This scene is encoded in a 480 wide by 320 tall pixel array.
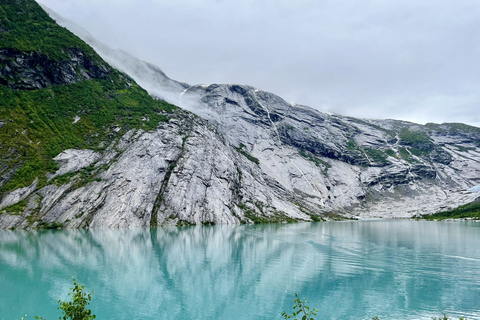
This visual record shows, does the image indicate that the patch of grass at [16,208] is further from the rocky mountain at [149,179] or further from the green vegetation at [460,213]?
the green vegetation at [460,213]

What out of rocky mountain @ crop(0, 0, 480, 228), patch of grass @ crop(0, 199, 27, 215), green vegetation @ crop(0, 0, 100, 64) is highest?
green vegetation @ crop(0, 0, 100, 64)

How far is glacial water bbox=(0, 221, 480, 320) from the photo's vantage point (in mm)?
23906

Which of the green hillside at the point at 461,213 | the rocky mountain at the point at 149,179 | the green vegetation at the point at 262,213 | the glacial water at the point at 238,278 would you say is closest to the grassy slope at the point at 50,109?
the rocky mountain at the point at 149,179

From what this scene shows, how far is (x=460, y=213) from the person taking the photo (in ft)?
494

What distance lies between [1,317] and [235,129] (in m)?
171

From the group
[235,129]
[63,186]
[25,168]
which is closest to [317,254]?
[63,186]

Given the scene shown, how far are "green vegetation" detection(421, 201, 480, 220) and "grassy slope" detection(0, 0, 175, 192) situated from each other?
137m

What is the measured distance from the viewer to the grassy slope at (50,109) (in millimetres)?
84438

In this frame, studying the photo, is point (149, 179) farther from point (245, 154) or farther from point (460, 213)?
point (460, 213)

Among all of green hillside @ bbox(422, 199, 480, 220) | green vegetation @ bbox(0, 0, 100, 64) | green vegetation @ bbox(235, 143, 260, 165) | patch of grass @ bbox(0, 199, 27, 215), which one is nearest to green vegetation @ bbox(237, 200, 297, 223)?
green vegetation @ bbox(235, 143, 260, 165)

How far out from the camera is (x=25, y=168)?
265 feet

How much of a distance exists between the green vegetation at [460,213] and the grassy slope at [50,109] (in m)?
137

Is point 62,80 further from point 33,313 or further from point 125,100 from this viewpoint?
point 33,313

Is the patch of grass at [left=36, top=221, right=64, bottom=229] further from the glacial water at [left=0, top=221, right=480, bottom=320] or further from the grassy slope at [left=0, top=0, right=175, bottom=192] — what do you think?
the glacial water at [left=0, top=221, right=480, bottom=320]
